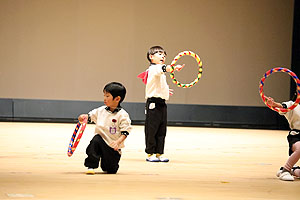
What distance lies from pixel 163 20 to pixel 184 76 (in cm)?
107

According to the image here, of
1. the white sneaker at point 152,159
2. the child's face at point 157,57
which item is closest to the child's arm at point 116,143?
the white sneaker at point 152,159

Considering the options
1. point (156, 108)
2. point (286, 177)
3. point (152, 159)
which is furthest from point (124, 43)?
point (286, 177)

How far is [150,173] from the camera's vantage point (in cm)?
436

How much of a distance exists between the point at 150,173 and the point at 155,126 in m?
1.13

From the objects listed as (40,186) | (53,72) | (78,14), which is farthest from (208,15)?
(40,186)

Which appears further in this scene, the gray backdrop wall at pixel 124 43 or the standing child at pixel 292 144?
the gray backdrop wall at pixel 124 43

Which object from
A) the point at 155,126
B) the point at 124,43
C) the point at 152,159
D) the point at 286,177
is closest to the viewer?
the point at 286,177

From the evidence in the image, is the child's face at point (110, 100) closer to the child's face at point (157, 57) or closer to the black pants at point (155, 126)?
the black pants at point (155, 126)

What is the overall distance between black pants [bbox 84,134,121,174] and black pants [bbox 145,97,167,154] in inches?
46.7

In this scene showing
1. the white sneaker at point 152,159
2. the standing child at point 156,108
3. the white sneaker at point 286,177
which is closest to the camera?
the white sneaker at point 286,177

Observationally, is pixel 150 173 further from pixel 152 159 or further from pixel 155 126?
pixel 155 126

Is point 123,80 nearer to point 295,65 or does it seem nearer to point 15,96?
point 15,96

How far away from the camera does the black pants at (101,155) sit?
4176 millimetres

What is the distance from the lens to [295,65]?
10.5 meters
